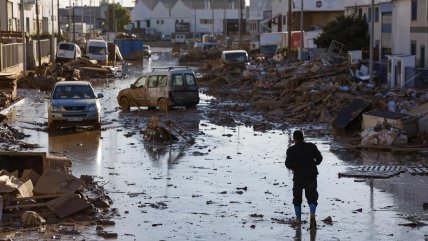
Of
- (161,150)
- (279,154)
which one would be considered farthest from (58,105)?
(279,154)

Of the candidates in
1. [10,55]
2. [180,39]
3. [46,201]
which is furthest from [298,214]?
→ [180,39]

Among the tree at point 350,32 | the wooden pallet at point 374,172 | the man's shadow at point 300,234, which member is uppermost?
the tree at point 350,32

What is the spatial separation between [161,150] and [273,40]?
212 ft

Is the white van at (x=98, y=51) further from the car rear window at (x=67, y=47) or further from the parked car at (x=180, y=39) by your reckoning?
the parked car at (x=180, y=39)

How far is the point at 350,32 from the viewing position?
64.8 meters

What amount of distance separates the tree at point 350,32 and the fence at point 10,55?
23202 mm

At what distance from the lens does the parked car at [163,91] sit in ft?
120

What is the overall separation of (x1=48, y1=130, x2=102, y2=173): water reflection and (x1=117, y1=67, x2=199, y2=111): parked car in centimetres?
733

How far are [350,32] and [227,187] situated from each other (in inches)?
1888

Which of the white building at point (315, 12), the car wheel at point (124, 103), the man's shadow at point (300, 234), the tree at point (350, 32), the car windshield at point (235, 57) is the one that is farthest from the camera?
the white building at point (315, 12)

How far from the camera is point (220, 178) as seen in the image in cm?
1975

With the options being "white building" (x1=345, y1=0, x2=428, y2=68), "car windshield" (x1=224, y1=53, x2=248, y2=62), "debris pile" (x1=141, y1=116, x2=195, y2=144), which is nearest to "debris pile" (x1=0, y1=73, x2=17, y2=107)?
"debris pile" (x1=141, y1=116, x2=195, y2=144)

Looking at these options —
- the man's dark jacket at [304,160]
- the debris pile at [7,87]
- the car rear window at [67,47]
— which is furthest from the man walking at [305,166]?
the car rear window at [67,47]

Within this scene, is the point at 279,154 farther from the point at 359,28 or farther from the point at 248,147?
the point at 359,28
